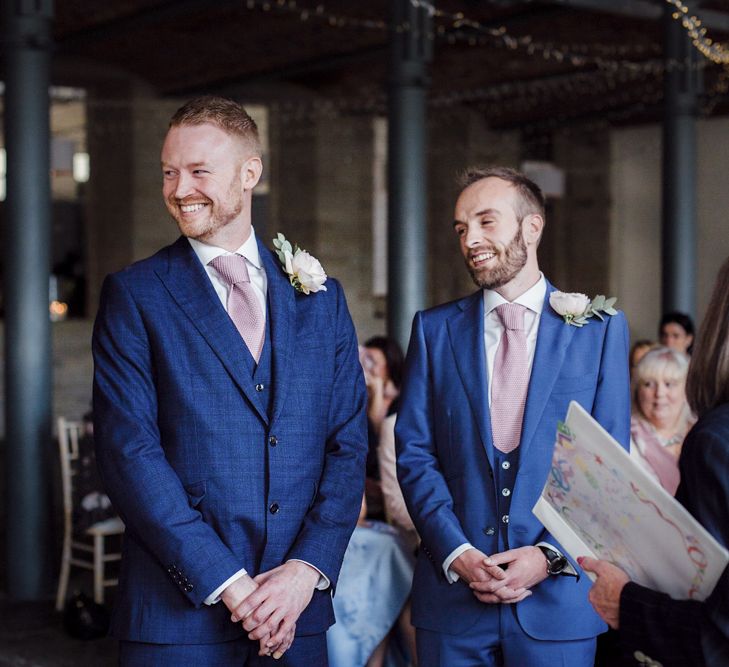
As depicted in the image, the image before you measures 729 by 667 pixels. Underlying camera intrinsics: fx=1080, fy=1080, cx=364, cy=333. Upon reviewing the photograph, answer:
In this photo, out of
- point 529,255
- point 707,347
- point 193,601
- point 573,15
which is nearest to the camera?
point 707,347

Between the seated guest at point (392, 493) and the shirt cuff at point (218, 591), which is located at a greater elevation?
the shirt cuff at point (218, 591)

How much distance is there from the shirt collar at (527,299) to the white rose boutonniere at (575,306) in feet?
0.11

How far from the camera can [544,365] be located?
7.70 feet

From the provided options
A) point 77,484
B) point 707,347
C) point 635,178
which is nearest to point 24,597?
point 77,484

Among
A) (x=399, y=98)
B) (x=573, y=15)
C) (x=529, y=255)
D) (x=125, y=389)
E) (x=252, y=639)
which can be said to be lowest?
(x=252, y=639)

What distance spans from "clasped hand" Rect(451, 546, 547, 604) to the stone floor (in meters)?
2.76

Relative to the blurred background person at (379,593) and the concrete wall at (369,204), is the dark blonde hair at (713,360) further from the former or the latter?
the concrete wall at (369,204)

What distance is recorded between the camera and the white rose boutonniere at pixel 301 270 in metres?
2.21

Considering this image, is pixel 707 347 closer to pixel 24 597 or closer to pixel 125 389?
pixel 125 389

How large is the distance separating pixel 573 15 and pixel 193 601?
8.04m

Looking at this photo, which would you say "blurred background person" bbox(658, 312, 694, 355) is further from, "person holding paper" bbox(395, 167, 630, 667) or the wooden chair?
"person holding paper" bbox(395, 167, 630, 667)

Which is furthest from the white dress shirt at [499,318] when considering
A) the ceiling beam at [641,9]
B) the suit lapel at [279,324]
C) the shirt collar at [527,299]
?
the ceiling beam at [641,9]

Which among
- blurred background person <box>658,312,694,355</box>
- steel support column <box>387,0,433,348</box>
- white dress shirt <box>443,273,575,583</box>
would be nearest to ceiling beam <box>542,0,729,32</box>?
steel support column <box>387,0,433,348</box>

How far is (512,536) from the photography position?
230cm
